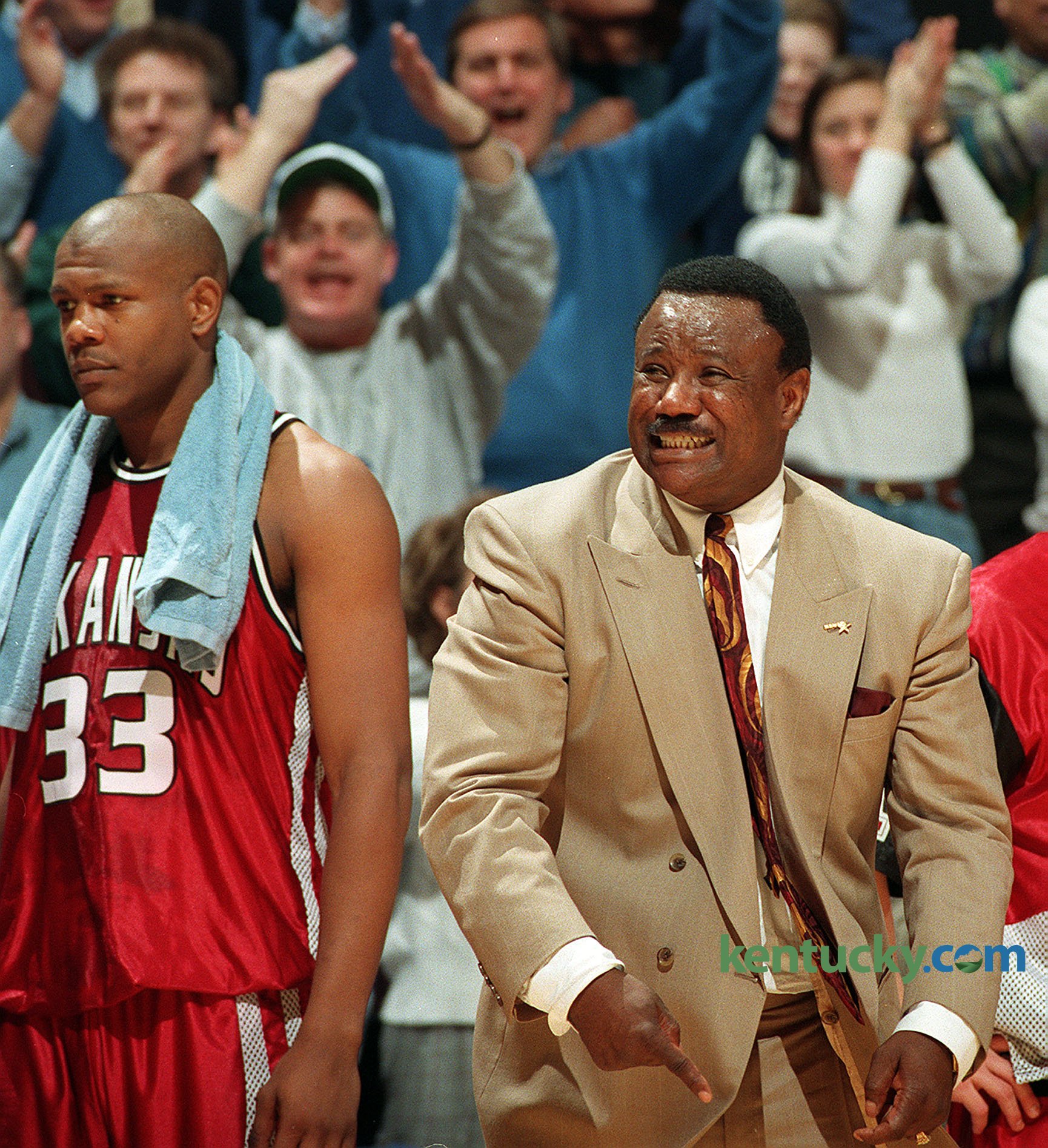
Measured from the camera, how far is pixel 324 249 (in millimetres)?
4445

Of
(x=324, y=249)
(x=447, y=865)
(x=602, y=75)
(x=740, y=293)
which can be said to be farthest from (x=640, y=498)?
(x=602, y=75)

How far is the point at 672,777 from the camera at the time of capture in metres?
1.74

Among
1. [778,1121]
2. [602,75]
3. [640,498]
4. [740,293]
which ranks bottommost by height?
[778,1121]

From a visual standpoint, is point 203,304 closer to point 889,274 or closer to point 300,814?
point 300,814

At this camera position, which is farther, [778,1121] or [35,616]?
[35,616]

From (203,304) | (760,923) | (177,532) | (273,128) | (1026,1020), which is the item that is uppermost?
(273,128)

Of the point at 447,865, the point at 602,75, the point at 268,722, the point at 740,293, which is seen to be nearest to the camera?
the point at 447,865

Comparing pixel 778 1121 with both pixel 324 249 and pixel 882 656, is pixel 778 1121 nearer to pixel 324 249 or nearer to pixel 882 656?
pixel 882 656

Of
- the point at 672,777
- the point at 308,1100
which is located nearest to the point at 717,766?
the point at 672,777

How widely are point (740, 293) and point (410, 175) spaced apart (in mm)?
3378

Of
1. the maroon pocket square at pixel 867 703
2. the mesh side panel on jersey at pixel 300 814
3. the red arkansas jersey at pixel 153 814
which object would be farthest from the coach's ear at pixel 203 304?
the maroon pocket square at pixel 867 703

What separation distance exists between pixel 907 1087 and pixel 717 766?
395 mm

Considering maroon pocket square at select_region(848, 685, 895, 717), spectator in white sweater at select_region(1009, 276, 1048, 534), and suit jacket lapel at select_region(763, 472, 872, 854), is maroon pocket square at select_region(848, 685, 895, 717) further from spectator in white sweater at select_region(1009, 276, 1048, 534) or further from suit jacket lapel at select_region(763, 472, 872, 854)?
spectator in white sweater at select_region(1009, 276, 1048, 534)

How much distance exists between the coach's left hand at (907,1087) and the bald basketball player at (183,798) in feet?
2.06
